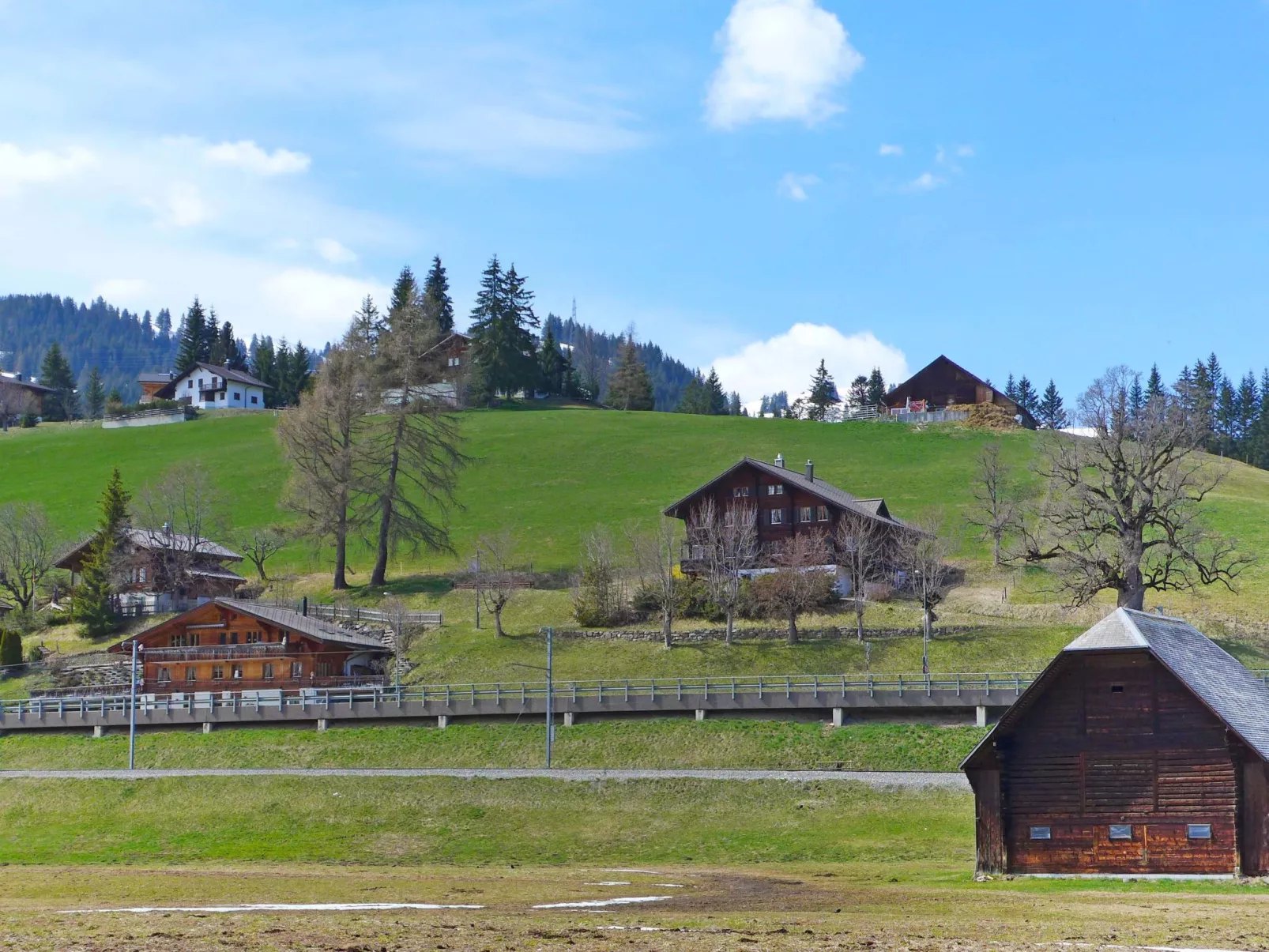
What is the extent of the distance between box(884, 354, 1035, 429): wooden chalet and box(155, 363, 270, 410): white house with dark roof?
7311 centimetres

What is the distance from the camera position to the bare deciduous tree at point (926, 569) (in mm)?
63000

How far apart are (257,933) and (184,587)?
223 feet

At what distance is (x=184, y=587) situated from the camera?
83.2m

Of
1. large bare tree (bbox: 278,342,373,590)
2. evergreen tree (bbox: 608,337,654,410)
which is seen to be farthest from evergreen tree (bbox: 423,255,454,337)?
large bare tree (bbox: 278,342,373,590)

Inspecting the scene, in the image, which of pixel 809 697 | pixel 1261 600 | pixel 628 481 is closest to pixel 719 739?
pixel 809 697

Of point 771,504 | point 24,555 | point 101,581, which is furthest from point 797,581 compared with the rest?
point 24,555

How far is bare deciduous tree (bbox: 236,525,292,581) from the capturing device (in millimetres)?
88375

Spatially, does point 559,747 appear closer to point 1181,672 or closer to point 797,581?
point 797,581

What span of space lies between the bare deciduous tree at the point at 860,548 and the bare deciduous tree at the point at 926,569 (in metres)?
1.40

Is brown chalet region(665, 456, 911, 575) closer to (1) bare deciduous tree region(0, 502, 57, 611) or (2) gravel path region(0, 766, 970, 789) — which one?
(2) gravel path region(0, 766, 970, 789)

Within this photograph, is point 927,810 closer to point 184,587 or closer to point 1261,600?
point 1261,600

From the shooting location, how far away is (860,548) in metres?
68.8

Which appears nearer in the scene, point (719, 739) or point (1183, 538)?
point (719, 739)

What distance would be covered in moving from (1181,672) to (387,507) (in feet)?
186
